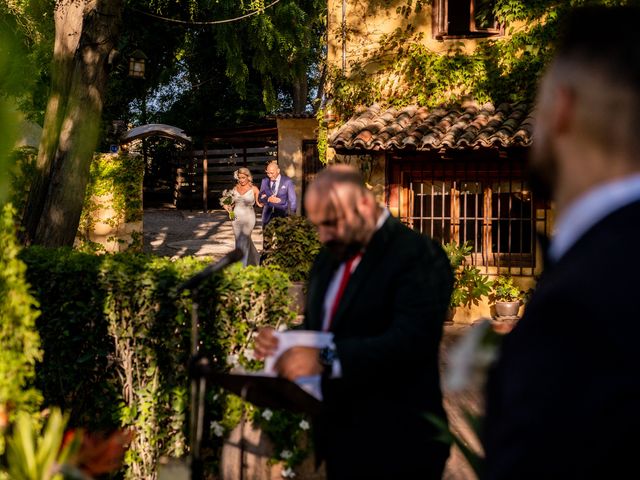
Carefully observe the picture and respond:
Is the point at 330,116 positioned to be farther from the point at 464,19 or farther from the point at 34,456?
the point at 34,456

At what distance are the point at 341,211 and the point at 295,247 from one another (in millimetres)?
8653

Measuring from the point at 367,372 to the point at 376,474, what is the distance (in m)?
0.36

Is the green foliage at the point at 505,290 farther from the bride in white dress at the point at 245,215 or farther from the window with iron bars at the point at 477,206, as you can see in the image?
the bride in white dress at the point at 245,215

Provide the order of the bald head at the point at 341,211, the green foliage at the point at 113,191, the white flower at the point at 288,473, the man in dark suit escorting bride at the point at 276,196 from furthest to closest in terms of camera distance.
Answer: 1. the green foliage at the point at 113,191
2. the man in dark suit escorting bride at the point at 276,196
3. the white flower at the point at 288,473
4. the bald head at the point at 341,211

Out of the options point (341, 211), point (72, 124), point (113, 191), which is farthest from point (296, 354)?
point (113, 191)

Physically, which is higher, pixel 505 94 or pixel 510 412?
pixel 505 94

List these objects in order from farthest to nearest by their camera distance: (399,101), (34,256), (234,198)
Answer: (234,198) < (399,101) < (34,256)

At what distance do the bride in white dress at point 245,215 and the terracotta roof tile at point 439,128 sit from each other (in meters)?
2.40

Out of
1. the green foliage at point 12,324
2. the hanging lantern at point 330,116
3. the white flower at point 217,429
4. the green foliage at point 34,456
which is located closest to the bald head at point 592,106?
the green foliage at point 34,456

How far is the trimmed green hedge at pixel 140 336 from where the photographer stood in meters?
5.17

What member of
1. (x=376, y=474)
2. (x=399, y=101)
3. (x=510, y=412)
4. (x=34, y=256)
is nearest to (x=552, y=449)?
(x=510, y=412)

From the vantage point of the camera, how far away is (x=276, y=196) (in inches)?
577

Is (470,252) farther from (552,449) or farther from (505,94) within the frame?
(552,449)

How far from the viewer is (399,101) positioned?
44.2 ft
